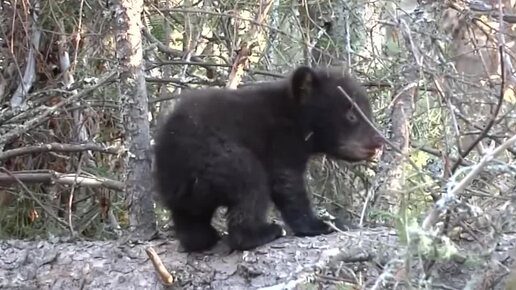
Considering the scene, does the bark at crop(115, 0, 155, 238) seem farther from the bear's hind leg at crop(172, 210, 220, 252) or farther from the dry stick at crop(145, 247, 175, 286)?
the dry stick at crop(145, 247, 175, 286)

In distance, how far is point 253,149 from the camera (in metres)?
4.58

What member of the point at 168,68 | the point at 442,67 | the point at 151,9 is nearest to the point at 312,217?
the point at 442,67

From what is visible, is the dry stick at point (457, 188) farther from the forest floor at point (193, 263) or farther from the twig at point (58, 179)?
the twig at point (58, 179)

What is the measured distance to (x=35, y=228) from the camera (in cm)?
633

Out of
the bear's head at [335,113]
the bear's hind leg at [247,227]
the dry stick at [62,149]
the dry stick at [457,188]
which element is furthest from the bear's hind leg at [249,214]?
the dry stick at [457,188]

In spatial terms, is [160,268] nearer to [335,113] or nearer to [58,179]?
[335,113]

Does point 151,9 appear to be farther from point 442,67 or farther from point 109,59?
point 442,67

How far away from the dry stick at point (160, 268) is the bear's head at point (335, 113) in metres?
1.15

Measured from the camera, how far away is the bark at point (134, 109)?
4.91 m

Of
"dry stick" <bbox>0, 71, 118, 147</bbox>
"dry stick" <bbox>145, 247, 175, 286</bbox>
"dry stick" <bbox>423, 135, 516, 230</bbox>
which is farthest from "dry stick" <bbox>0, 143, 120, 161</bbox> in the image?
"dry stick" <bbox>423, 135, 516, 230</bbox>

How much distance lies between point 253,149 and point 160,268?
808 millimetres

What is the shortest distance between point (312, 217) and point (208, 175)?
0.67 meters

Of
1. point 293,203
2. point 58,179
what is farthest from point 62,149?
point 293,203

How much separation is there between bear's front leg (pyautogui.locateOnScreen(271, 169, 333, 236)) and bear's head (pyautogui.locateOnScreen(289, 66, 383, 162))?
1.00 feet
